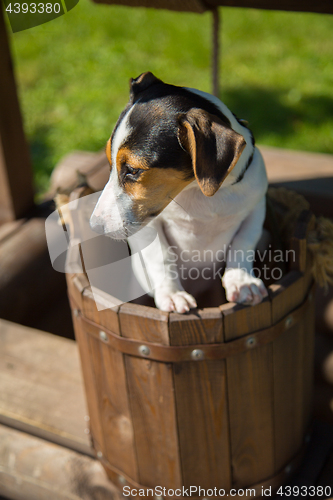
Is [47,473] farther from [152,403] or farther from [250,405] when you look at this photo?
[250,405]

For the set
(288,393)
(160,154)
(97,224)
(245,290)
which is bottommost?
(288,393)

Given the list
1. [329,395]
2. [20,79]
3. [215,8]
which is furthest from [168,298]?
[20,79]

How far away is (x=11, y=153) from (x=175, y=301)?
1.57 metres

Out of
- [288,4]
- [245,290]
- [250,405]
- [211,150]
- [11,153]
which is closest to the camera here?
[211,150]

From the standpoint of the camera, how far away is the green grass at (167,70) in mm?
4504

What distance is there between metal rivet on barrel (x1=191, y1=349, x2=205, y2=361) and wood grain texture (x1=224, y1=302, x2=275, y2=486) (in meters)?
0.07

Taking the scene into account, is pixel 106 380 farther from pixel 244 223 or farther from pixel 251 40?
pixel 251 40

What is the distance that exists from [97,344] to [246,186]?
59 cm

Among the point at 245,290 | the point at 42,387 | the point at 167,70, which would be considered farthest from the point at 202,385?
the point at 167,70

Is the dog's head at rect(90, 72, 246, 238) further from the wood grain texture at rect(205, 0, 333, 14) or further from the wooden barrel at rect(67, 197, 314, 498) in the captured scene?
the wood grain texture at rect(205, 0, 333, 14)

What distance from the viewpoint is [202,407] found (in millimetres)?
1387

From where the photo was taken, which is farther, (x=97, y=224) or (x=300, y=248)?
(x=300, y=248)

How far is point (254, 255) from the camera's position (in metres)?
1.54

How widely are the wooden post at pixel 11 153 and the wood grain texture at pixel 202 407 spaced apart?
64.0 inches
